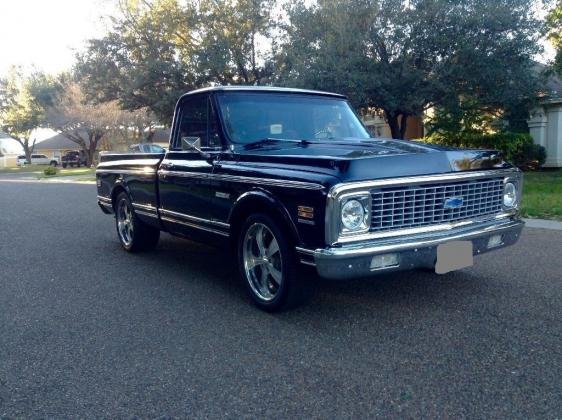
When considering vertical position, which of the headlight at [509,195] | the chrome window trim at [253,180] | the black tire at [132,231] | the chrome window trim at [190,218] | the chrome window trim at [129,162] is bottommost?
the black tire at [132,231]

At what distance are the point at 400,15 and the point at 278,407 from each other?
1529 centimetres

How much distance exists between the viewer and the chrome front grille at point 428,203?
3.99 m

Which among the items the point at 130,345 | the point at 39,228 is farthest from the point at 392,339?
the point at 39,228

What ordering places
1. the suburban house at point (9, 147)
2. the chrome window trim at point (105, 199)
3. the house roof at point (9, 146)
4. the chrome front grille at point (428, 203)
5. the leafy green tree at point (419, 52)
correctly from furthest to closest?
the house roof at point (9, 146)
the suburban house at point (9, 147)
the leafy green tree at point (419, 52)
the chrome window trim at point (105, 199)
the chrome front grille at point (428, 203)

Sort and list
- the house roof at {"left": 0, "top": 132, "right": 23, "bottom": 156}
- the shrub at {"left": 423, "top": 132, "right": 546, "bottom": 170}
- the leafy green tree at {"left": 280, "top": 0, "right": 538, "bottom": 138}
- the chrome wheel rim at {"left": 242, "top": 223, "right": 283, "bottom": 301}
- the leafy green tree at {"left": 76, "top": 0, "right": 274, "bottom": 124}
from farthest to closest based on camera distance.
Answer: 1. the house roof at {"left": 0, "top": 132, "right": 23, "bottom": 156}
2. the leafy green tree at {"left": 76, "top": 0, "right": 274, "bottom": 124}
3. the shrub at {"left": 423, "top": 132, "right": 546, "bottom": 170}
4. the leafy green tree at {"left": 280, "top": 0, "right": 538, "bottom": 138}
5. the chrome wheel rim at {"left": 242, "top": 223, "right": 283, "bottom": 301}

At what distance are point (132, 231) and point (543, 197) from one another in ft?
29.4

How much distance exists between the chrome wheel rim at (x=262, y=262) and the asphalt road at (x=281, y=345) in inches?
8.3

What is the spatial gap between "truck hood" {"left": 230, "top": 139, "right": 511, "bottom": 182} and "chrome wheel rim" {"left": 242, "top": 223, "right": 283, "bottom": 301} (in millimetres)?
602

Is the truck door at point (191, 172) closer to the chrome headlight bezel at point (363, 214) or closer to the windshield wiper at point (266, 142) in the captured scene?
the windshield wiper at point (266, 142)

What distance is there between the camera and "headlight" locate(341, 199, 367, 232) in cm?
382

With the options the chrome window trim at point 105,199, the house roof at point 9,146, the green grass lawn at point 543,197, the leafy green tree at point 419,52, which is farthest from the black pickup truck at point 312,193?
the house roof at point 9,146

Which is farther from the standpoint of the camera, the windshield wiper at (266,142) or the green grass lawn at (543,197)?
the green grass lawn at (543,197)

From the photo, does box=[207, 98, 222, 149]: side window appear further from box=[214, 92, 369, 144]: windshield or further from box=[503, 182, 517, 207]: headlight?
box=[503, 182, 517, 207]: headlight

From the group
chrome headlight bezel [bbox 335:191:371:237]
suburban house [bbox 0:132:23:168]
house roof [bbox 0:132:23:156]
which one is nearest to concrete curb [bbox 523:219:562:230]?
chrome headlight bezel [bbox 335:191:371:237]
